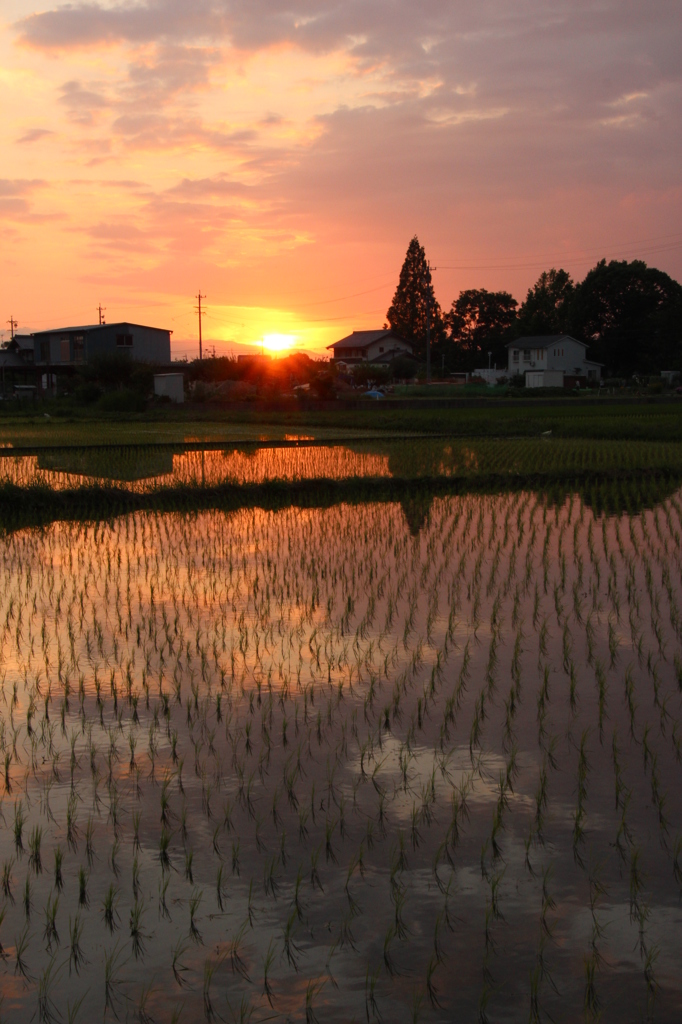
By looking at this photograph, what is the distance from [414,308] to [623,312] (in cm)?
1409

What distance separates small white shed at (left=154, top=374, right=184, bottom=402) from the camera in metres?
39.8

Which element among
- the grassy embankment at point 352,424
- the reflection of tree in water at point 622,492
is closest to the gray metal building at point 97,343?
the grassy embankment at point 352,424

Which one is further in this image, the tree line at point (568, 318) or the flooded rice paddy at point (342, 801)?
the tree line at point (568, 318)

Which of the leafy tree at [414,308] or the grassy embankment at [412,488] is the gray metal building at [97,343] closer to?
the leafy tree at [414,308]

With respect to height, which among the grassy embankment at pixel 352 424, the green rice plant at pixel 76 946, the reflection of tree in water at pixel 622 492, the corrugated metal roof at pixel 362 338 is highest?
the corrugated metal roof at pixel 362 338

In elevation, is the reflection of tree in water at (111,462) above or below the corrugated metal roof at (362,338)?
below

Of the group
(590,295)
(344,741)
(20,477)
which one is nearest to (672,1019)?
(344,741)

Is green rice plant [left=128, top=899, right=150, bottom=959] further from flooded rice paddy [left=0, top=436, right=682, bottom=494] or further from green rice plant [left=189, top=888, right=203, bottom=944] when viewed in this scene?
flooded rice paddy [left=0, top=436, right=682, bottom=494]

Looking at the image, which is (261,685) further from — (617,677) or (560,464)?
(560,464)

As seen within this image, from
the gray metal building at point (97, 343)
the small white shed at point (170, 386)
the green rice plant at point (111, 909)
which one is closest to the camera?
the green rice plant at point (111, 909)

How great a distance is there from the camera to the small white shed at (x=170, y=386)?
39.8m

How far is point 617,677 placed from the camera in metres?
4.74

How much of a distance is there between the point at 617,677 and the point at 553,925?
7.47ft

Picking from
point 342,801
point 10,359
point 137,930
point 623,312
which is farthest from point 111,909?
point 623,312
